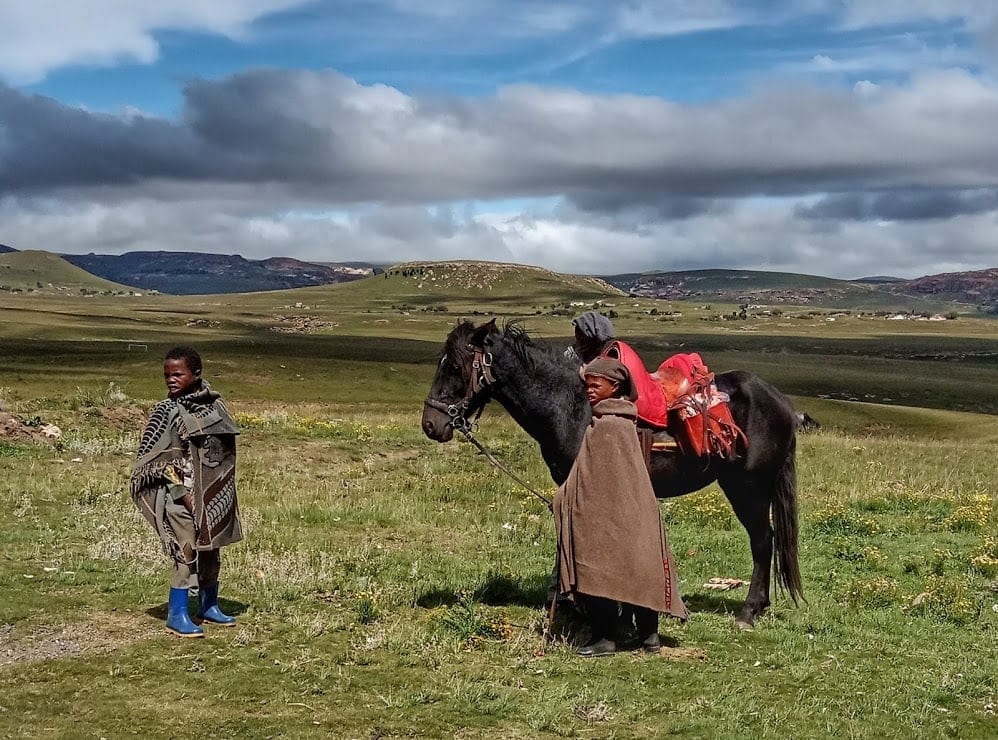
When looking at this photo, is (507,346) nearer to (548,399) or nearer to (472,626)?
(548,399)

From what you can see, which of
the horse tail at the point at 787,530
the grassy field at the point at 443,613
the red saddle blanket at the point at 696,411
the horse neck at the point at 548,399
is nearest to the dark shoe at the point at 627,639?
the grassy field at the point at 443,613

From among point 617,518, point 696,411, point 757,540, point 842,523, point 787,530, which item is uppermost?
point 696,411

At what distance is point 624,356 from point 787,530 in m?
3.33

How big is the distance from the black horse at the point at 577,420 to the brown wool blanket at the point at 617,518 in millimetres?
1158

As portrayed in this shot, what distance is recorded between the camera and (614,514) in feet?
26.9

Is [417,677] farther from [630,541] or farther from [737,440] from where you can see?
[737,440]

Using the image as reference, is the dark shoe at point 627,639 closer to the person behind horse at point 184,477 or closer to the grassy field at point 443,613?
the grassy field at point 443,613

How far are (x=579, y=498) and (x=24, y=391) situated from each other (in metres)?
43.8

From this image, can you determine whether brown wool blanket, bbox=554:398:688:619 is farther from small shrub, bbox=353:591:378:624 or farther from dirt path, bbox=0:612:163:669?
dirt path, bbox=0:612:163:669

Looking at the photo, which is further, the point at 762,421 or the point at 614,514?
the point at 762,421

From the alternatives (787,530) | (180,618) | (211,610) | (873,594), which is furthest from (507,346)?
(873,594)

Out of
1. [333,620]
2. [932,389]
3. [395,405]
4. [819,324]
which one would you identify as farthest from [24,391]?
[819,324]

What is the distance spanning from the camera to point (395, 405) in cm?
5097

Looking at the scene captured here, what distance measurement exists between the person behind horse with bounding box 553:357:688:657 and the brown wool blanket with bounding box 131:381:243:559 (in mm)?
3660
